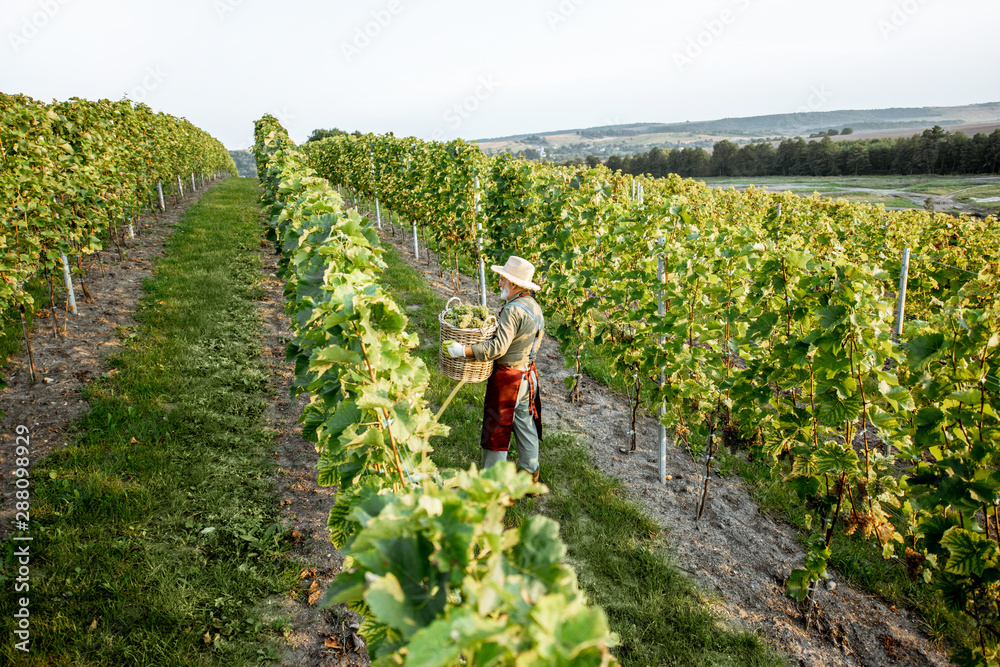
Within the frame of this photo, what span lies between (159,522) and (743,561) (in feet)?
14.6

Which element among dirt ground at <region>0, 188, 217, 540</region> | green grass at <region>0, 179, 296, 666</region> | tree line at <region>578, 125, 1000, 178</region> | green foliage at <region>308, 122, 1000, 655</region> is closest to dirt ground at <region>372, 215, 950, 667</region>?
green foliage at <region>308, 122, 1000, 655</region>

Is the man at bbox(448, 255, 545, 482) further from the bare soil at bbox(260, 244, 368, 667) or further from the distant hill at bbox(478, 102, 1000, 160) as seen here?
the distant hill at bbox(478, 102, 1000, 160)

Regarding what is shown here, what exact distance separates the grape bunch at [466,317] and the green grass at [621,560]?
4.72 feet

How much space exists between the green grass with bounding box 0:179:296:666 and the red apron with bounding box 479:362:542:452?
69.1 inches

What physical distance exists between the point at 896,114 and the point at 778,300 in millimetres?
138905

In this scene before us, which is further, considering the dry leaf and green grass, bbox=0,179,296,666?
the dry leaf

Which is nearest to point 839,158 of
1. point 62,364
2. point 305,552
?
point 305,552

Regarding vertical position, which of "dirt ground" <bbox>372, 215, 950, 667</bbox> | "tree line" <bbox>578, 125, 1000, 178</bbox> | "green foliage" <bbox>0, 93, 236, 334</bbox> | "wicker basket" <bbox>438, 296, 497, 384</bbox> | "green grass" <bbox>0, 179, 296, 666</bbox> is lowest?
"dirt ground" <bbox>372, 215, 950, 667</bbox>

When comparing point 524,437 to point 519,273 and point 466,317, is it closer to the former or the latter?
point 466,317

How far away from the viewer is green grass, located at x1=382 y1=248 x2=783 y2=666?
10.7 feet

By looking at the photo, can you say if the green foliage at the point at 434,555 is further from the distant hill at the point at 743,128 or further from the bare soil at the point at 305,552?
the distant hill at the point at 743,128

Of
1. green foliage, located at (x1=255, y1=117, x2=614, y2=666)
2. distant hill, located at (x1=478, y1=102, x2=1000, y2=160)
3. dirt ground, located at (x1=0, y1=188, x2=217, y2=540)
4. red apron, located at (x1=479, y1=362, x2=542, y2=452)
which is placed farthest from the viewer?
distant hill, located at (x1=478, y1=102, x2=1000, y2=160)

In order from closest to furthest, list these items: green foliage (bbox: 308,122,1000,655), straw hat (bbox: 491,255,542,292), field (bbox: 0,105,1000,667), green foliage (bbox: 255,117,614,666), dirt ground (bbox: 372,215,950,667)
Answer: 1. green foliage (bbox: 255,117,614,666)
2. field (bbox: 0,105,1000,667)
3. green foliage (bbox: 308,122,1000,655)
4. dirt ground (bbox: 372,215,950,667)
5. straw hat (bbox: 491,255,542,292)

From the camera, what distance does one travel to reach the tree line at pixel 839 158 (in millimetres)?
40875
